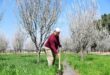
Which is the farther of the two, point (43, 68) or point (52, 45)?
point (43, 68)

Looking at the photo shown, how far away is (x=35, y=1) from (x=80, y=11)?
18453 mm

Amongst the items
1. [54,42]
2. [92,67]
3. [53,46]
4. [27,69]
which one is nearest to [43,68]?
[27,69]

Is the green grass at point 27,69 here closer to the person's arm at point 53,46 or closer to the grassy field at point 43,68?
the grassy field at point 43,68

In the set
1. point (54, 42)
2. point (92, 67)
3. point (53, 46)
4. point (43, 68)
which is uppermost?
point (54, 42)

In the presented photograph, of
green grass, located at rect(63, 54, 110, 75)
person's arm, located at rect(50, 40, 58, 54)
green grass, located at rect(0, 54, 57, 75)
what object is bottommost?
green grass, located at rect(63, 54, 110, 75)

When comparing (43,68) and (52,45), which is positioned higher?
(52,45)

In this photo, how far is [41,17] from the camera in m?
26.9

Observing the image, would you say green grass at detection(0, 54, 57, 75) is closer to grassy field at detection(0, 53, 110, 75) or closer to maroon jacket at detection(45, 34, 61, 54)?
grassy field at detection(0, 53, 110, 75)

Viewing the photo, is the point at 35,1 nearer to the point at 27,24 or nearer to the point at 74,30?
the point at 27,24

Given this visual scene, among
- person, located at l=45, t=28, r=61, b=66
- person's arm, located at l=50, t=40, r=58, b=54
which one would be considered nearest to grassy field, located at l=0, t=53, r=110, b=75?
person, located at l=45, t=28, r=61, b=66

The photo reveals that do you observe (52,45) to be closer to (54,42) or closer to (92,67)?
(54,42)

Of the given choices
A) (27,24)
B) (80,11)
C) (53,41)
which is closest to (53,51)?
(53,41)

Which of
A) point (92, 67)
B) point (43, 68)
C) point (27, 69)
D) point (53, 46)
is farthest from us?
point (92, 67)

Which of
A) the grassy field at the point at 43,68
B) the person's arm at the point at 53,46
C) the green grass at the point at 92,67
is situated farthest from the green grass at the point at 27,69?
the green grass at the point at 92,67
